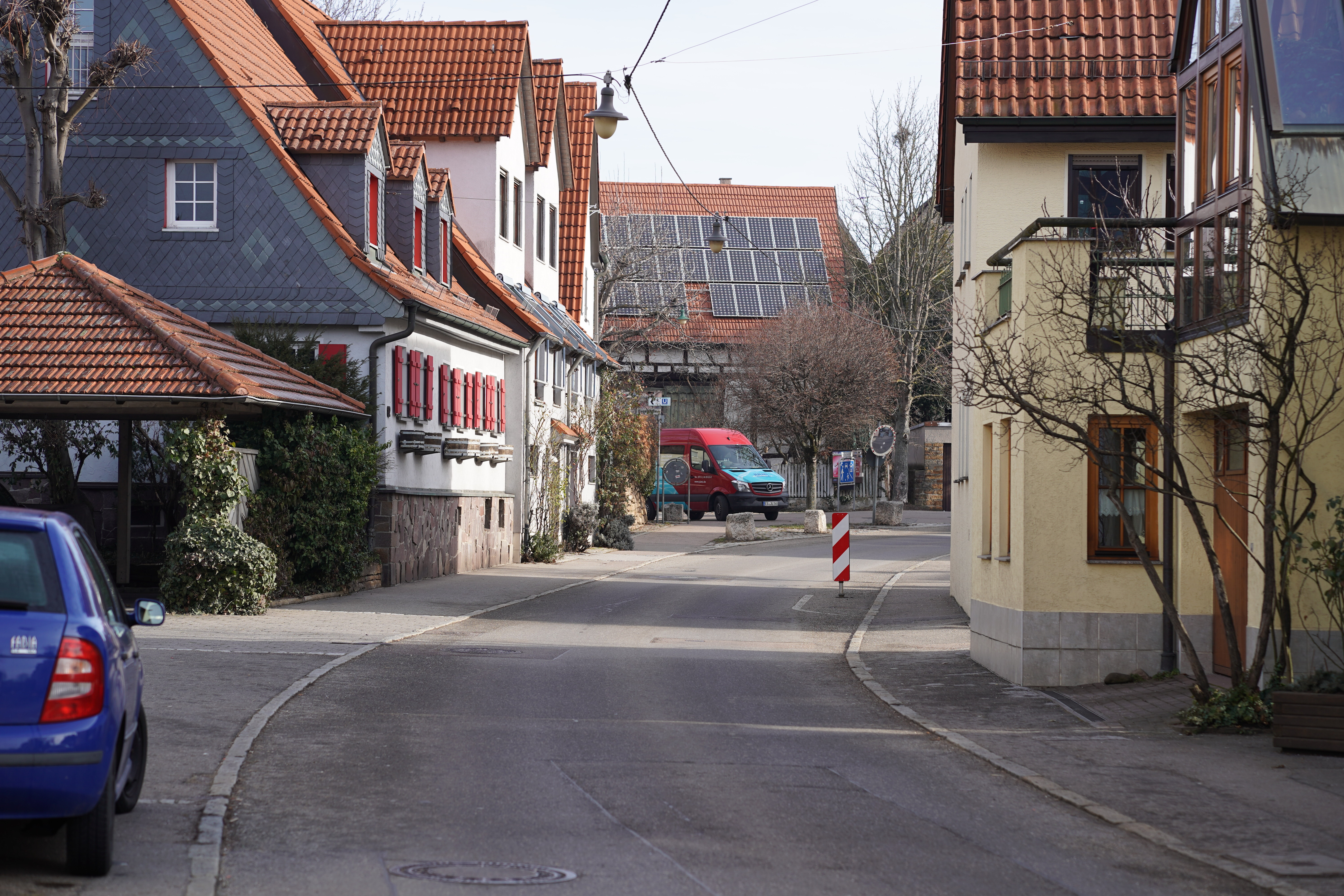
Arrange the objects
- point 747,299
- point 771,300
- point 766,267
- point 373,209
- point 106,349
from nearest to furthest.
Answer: point 106,349 → point 373,209 → point 771,300 → point 747,299 → point 766,267

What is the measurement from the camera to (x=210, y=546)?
19.2 metres

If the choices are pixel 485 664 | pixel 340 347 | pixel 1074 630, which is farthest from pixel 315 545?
pixel 1074 630

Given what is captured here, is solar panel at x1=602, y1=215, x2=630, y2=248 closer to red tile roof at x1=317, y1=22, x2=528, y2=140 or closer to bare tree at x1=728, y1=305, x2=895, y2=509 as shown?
bare tree at x1=728, y1=305, x2=895, y2=509

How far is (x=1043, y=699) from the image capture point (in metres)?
14.1

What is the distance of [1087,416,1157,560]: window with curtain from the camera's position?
15.2 m

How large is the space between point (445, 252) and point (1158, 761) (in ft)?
71.0

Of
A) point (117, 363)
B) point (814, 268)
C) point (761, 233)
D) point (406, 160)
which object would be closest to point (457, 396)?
point (406, 160)

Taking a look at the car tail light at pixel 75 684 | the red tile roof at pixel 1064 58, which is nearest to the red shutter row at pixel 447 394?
the red tile roof at pixel 1064 58

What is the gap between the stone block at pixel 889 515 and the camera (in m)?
48.2

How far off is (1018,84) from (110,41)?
14.2 m

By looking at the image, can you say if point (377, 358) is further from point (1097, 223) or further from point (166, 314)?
point (1097, 223)

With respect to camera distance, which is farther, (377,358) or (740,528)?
(740,528)

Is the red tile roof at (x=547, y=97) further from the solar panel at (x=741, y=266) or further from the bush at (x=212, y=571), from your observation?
the solar panel at (x=741, y=266)

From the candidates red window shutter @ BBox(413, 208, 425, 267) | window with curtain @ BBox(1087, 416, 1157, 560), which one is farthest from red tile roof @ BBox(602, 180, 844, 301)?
window with curtain @ BBox(1087, 416, 1157, 560)
